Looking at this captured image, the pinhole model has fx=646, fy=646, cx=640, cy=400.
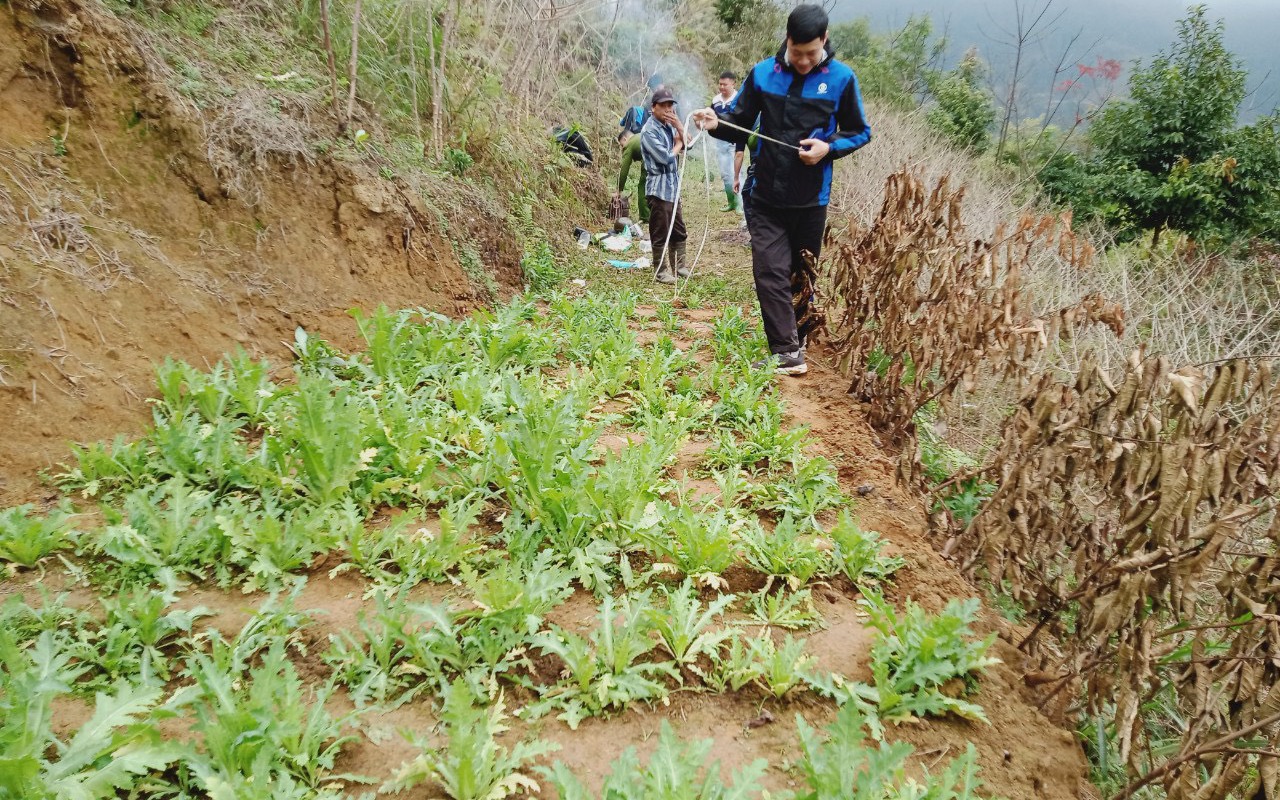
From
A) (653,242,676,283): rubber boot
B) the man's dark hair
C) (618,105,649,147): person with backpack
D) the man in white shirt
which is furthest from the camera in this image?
(618,105,649,147): person with backpack

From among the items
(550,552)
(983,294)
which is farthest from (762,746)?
(983,294)

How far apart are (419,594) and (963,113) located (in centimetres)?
2063

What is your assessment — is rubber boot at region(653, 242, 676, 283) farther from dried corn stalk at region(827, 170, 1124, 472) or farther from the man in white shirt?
dried corn stalk at region(827, 170, 1124, 472)

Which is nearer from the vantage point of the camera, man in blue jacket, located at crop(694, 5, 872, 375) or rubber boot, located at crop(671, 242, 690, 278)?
man in blue jacket, located at crop(694, 5, 872, 375)

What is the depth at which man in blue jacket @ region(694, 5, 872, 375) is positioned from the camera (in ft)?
13.6

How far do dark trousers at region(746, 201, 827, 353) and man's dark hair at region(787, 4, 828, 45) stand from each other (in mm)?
1026

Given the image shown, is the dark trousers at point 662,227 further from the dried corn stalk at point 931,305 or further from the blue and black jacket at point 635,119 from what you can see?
the dried corn stalk at point 931,305

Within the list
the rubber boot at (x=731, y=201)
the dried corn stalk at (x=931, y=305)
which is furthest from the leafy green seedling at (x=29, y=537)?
the rubber boot at (x=731, y=201)

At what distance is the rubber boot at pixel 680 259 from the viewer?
7.90 metres

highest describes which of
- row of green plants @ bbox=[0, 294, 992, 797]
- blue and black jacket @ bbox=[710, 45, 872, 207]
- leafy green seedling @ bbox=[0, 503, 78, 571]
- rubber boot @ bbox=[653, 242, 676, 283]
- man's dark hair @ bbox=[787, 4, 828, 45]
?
man's dark hair @ bbox=[787, 4, 828, 45]

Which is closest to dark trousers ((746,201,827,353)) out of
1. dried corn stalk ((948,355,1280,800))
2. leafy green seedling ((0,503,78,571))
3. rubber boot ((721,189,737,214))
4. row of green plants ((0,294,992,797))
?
row of green plants ((0,294,992,797))

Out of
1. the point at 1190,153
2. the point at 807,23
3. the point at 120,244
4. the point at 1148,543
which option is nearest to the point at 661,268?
the point at 807,23

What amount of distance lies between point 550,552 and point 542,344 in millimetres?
2356

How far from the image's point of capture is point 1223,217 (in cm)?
1280
